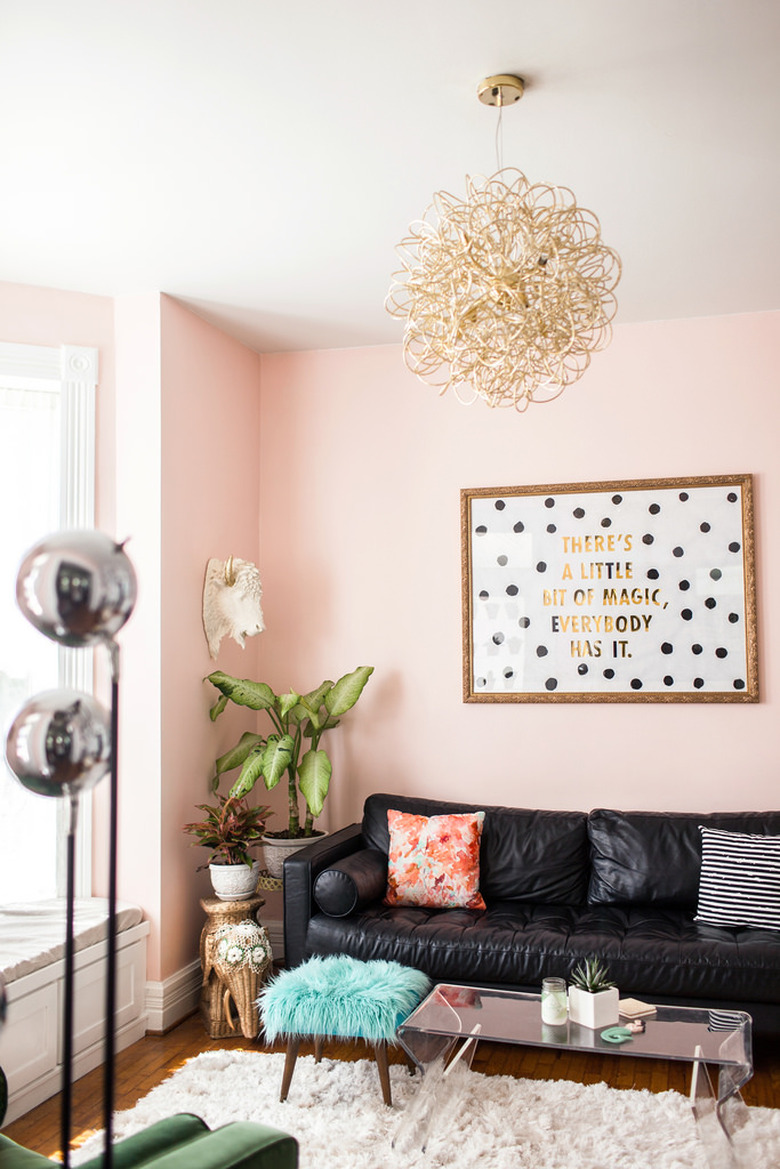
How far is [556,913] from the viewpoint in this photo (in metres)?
3.89

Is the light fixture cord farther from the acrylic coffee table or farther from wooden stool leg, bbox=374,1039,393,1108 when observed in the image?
wooden stool leg, bbox=374,1039,393,1108

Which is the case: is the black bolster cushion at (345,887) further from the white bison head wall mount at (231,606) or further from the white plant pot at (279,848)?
the white bison head wall mount at (231,606)

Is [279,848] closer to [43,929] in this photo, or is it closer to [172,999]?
[172,999]

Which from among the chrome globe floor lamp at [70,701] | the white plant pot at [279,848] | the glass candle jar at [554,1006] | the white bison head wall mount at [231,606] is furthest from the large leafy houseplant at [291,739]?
the chrome globe floor lamp at [70,701]

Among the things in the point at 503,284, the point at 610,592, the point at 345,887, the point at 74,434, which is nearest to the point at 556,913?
the point at 345,887

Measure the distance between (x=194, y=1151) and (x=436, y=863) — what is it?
2.37 meters

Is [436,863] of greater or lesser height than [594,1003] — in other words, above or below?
above

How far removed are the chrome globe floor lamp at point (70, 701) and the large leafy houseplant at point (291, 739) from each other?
Result: 2481mm

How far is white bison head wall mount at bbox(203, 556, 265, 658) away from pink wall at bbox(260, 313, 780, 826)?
529 millimetres

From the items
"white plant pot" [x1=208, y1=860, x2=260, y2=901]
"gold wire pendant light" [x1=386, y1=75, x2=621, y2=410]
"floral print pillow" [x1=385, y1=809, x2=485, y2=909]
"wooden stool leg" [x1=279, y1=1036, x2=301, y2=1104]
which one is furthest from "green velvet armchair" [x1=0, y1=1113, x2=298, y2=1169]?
"floral print pillow" [x1=385, y1=809, x2=485, y2=909]

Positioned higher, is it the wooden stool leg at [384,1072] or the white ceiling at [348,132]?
the white ceiling at [348,132]

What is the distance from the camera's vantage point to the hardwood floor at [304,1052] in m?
3.02

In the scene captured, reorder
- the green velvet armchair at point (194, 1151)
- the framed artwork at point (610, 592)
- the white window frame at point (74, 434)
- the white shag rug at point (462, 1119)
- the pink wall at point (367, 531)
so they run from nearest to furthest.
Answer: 1. the green velvet armchair at point (194, 1151)
2. the white shag rug at point (462, 1119)
3. the white window frame at point (74, 434)
4. the pink wall at point (367, 531)
5. the framed artwork at point (610, 592)

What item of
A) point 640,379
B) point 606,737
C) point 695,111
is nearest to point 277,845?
point 606,737
